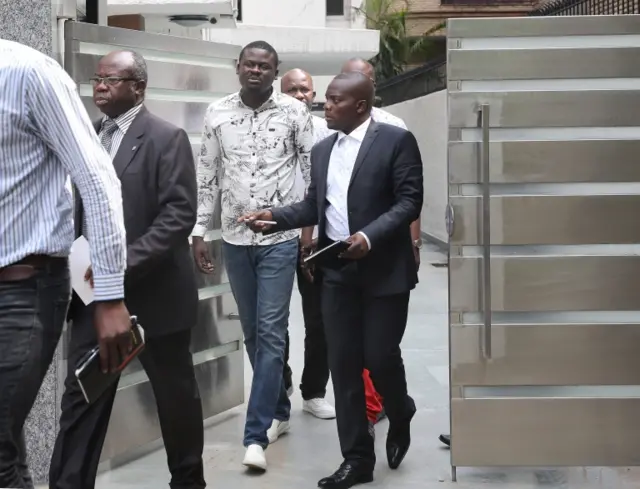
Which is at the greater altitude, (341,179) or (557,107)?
(557,107)

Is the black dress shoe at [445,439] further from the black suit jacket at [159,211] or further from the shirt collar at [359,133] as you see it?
the black suit jacket at [159,211]

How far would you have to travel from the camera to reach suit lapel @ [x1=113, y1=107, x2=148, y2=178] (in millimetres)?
4457

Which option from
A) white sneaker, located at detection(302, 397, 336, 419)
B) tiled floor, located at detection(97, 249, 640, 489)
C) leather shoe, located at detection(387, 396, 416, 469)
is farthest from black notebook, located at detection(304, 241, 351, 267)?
white sneaker, located at detection(302, 397, 336, 419)

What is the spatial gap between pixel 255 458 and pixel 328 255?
112 centimetres

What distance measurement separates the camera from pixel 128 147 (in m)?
4.46

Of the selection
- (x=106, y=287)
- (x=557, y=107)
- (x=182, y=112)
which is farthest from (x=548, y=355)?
(x=106, y=287)

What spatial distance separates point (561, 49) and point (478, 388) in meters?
1.56

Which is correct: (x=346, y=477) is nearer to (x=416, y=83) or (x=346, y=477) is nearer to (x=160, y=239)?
(x=160, y=239)

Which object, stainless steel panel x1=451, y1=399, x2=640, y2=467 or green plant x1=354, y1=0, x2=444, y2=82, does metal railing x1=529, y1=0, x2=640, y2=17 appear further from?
green plant x1=354, y1=0, x2=444, y2=82

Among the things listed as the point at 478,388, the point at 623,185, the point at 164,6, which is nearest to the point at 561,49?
the point at 623,185

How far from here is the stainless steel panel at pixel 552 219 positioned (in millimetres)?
4902

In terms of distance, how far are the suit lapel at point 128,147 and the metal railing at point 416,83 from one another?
9.76 m

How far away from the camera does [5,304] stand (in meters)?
3.02

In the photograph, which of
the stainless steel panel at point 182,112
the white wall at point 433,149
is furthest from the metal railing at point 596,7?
the stainless steel panel at point 182,112
